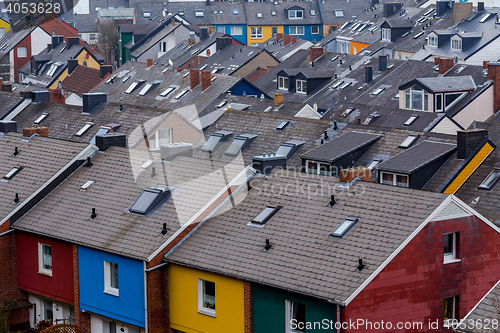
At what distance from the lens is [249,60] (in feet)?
249

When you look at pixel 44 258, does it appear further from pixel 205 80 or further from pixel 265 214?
pixel 205 80

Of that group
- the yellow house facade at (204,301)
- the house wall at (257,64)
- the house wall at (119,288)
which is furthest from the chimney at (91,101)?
the house wall at (257,64)

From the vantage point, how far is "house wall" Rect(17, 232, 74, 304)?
1166 inches

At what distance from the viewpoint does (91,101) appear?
164ft

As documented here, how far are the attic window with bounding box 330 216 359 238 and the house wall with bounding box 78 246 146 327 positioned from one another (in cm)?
634

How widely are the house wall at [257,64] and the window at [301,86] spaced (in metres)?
9.72

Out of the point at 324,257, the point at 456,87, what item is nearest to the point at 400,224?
the point at 324,257

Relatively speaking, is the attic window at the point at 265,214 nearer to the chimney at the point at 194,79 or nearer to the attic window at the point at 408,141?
the attic window at the point at 408,141

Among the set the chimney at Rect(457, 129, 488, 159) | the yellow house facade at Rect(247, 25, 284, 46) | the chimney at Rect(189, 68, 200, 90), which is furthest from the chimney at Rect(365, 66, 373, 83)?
the yellow house facade at Rect(247, 25, 284, 46)

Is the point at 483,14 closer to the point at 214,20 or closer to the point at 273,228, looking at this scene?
the point at 214,20

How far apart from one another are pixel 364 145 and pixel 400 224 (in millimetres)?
15248

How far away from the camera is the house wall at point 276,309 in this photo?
23.2 meters

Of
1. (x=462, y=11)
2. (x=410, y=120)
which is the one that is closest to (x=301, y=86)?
(x=410, y=120)

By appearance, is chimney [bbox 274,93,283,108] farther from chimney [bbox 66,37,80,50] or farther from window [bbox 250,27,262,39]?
window [bbox 250,27,262,39]
